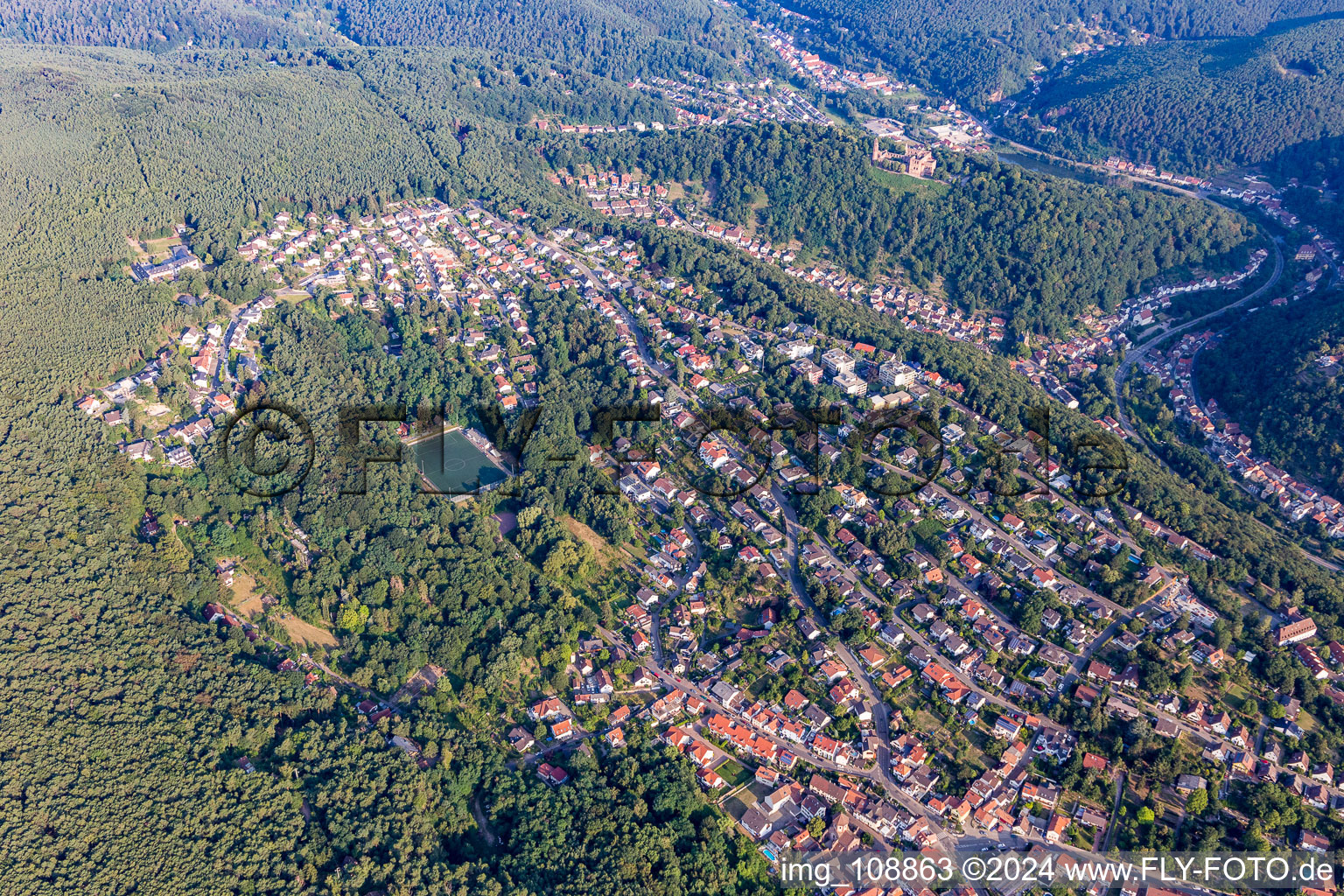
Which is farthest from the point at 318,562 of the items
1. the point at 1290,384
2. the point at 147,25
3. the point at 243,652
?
the point at 147,25

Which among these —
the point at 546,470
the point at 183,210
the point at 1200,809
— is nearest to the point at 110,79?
the point at 183,210

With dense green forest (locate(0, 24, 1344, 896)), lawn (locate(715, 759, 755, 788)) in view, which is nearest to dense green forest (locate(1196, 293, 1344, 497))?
dense green forest (locate(0, 24, 1344, 896))

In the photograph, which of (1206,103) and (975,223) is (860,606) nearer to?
(975,223)

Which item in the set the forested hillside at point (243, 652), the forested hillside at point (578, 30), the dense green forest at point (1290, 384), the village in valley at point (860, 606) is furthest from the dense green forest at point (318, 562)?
the forested hillside at point (578, 30)

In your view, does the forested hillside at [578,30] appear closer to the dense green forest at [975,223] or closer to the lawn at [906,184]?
the dense green forest at [975,223]

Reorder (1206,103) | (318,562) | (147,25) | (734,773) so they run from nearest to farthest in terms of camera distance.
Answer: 1. (734,773)
2. (318,562)
3. (1206,103)
4. (147,25)

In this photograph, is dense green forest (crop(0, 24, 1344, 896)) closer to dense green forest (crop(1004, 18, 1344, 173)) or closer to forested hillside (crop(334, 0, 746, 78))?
dense green forest (crop(1004, 18, 1344, 173))

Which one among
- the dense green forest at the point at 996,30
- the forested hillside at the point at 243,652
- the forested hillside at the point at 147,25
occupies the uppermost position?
the dense green forest at the point at 996,30
